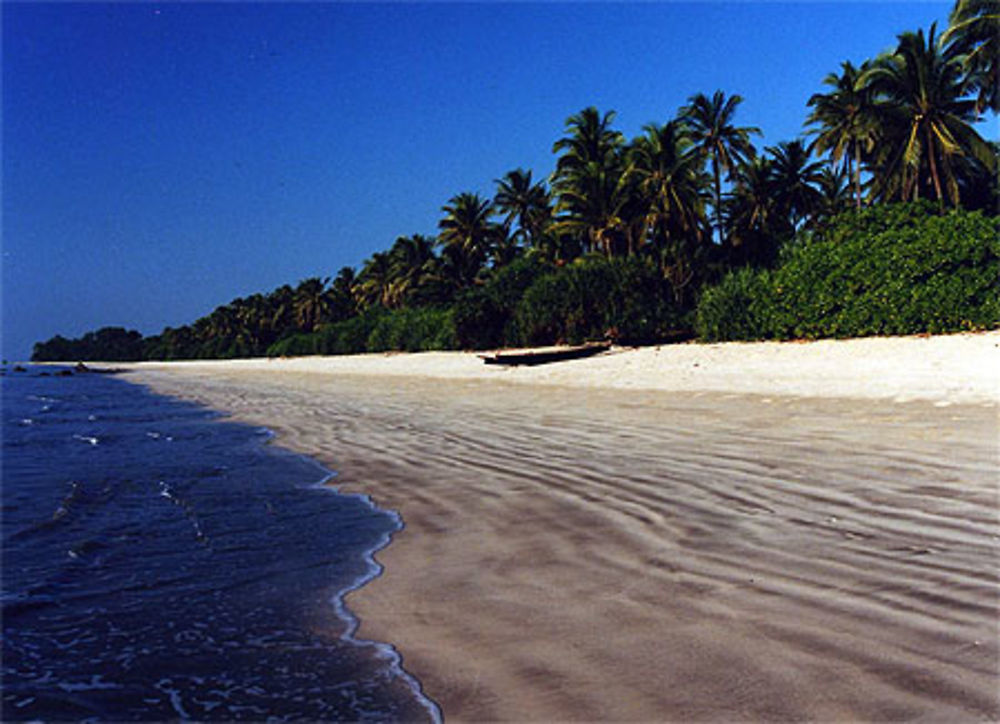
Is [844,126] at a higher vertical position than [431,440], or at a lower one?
higher

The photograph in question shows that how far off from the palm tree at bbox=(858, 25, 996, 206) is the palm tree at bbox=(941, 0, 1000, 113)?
1.20 m

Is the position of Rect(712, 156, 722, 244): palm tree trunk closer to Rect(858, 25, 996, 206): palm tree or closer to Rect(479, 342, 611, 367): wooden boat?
Rect(858, 25, 996, 206): palm tree

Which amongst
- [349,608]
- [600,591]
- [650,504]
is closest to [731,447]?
[650,504]

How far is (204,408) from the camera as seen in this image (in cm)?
1723

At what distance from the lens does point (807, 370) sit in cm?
1438

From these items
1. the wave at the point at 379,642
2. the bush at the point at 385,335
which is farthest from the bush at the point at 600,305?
the wave at the point at 379,642

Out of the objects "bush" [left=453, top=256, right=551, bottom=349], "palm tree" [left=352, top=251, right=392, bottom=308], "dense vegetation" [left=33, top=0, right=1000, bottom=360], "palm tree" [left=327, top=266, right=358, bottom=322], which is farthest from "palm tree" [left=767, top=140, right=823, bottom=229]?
"palm tree" [left=327, top=266, right=358, bottom=322]

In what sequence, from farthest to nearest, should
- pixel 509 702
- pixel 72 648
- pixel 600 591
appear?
pixel 600 591 < pixel 72 648 < pixel 509 702

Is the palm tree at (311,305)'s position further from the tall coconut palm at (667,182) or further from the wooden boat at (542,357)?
the wooden boat at (542,357)

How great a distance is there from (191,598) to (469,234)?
2288 inches

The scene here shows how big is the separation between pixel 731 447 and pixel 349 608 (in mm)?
4784

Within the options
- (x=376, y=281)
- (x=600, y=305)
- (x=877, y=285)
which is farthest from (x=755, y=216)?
(x=376, y=281)

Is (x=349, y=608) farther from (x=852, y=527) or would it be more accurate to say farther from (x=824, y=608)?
(x=852, y=527)

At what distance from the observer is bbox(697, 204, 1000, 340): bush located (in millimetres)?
17578
